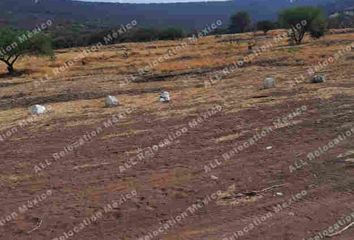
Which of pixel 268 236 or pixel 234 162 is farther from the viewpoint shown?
pixel 234 162

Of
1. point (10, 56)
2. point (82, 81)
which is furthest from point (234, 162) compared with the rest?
point (10, 56)

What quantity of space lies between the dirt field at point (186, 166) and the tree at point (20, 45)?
18673 millimetres

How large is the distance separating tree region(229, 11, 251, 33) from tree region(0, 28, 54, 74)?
59.9 metres

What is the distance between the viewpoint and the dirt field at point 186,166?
7.73 metres

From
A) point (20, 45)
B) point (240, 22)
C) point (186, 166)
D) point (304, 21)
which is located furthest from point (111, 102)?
point (240, 22)

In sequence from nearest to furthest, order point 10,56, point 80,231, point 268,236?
point 268,236 → point 80,231 → point 10,56

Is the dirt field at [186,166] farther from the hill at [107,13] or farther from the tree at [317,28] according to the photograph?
the hill at [107,13]

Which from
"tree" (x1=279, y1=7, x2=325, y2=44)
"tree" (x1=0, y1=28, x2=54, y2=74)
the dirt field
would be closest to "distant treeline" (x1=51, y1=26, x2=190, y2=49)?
"tree" (x1=279, y1=7, x2=325, y2=44)

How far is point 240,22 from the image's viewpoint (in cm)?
9662

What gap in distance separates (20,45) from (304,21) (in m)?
25.2

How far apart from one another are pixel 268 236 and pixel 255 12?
18932 cm

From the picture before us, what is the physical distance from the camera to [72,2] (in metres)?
172

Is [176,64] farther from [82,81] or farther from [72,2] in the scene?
[72,2]

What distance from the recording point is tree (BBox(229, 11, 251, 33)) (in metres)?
95.9
